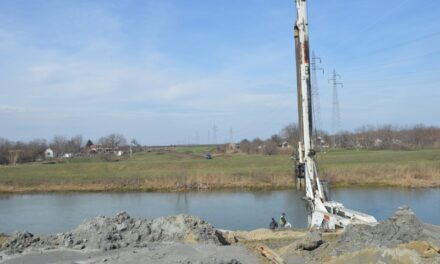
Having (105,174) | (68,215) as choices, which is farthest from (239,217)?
(105,174)

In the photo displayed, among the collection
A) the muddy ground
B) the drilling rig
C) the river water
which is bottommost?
the river water

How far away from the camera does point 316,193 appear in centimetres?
2320

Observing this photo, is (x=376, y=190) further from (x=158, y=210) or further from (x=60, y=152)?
(x=60, y=152)

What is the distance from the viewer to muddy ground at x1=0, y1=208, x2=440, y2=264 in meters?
13.4

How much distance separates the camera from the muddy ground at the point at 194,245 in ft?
44.1

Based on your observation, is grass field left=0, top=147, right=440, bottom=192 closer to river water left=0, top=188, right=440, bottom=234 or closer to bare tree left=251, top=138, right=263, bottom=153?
river water left=0, top=188, right=440, bottom=234

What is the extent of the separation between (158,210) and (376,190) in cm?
2110

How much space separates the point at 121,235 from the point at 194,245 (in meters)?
2.99

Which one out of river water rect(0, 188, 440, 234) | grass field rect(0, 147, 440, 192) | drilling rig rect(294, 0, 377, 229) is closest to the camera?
drilling rig rect(294, 0, 377, 229)

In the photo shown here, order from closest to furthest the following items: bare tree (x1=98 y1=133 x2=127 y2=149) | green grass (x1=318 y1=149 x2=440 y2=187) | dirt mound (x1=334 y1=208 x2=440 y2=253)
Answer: dirt mound (x1=334 y1=208 x2=440 y2=253)
green grass (x1=318 y1=149 x2=440 y2=187)
bare tree (x1=98 y1=133 x2=127 y2=149)

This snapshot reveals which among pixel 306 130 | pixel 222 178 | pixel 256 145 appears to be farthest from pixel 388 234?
pixel 256 145

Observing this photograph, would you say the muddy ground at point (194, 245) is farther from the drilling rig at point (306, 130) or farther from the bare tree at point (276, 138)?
the bare tree at point (276, 138)

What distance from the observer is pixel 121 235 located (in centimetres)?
1725

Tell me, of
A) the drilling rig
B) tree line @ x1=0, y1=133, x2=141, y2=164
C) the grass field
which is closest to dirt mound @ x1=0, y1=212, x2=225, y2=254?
the drilling rig
